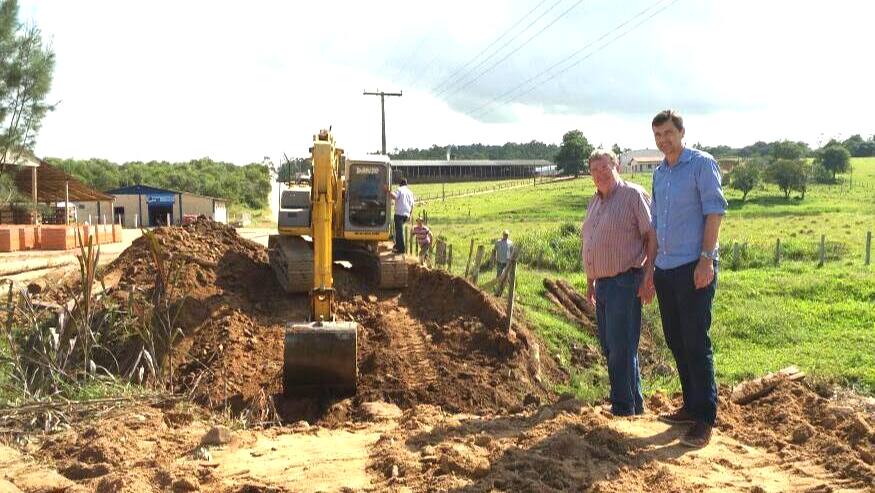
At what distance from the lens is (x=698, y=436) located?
462 centimetres

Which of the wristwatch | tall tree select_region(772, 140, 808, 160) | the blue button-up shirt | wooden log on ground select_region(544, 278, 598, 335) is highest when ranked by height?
tall tree select_region(772, 140, 808, 160)

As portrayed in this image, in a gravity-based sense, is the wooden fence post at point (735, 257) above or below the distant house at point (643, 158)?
below

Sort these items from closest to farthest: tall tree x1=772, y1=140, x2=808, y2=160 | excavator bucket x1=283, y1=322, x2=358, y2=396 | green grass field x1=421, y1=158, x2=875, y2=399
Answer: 1. excavator bucket x1=283, y1=322, x2=358, y2=396
2. green grass field x1=421, y1=158, x2=875, y2=399
3. tall tree x1=772, y1=140, x2=808, y2=160

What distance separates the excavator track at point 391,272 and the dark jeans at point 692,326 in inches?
327

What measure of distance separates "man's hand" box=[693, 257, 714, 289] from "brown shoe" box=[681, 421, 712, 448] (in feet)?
2.86

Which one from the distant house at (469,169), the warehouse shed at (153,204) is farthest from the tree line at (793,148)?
the warehouse shed at (153,204)

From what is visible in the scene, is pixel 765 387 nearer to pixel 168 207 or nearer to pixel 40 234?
pixel 40 234

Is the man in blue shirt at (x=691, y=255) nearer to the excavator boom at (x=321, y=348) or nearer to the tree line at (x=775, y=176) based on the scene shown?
the excavator boom at (x=321, y=348)

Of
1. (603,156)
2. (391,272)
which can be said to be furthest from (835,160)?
(603,156)

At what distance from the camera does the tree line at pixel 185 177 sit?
236ft

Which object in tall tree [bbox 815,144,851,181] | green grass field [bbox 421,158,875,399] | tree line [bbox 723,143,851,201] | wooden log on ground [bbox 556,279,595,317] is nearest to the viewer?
green grass field [bbox 421,158,875,399]

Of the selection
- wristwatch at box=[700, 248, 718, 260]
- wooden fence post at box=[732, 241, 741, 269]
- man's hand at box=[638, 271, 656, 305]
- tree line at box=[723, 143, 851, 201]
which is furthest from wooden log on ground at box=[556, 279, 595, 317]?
tree line at box=[723, 143, 851, 201]

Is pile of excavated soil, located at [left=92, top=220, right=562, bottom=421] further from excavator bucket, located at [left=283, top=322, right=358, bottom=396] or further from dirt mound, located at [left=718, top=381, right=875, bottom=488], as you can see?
dirt mound, located at [left=718, top=381, right=875, bottom=488]

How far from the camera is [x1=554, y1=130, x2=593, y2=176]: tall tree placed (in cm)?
9106
